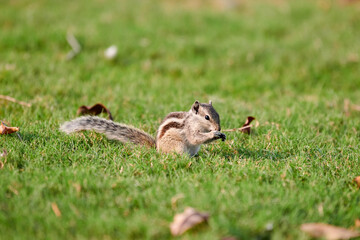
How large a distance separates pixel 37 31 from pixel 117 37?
1740 millimetres

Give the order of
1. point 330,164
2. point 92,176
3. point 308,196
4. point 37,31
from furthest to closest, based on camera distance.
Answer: point 37,31 → point 330,164 → point 92,176 → point 308,196

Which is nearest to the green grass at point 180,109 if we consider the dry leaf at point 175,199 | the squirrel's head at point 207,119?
the dry leaf at point 175,199

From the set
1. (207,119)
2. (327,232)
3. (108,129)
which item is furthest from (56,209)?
(327,232)

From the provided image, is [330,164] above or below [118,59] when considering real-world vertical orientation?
below

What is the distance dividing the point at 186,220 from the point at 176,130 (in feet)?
4.92

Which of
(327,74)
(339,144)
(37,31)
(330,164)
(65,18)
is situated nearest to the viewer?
(330,164)

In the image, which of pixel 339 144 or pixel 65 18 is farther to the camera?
pixel 65 18

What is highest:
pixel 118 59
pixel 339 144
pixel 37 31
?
pixel 37 31

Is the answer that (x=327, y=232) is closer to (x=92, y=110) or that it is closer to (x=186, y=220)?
(x=186, y=220)

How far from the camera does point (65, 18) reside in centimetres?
958

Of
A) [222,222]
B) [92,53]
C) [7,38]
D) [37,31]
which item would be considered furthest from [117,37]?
[222,222]

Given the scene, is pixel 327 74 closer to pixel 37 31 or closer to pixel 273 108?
pixel 273 108

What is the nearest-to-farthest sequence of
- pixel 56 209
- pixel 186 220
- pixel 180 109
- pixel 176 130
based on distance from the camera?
pixel 186 220 < pixel 56 209 < pixel 176 130 < pixel 180 109

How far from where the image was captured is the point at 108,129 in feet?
13.3
